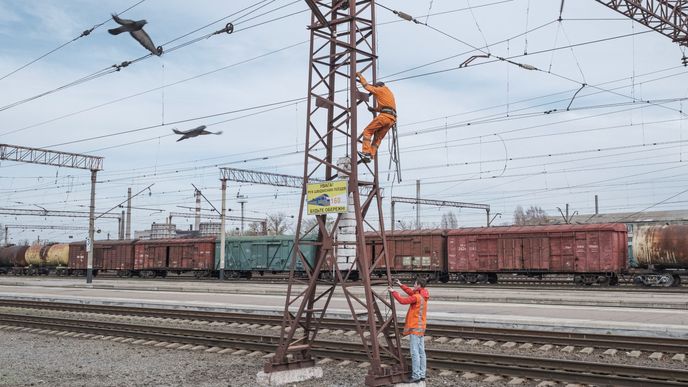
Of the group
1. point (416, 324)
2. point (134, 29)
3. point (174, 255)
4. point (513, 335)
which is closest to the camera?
point (416, 324)

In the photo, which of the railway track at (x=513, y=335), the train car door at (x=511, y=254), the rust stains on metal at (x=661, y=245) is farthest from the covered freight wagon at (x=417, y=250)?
the railway track at (x=513, y=335)

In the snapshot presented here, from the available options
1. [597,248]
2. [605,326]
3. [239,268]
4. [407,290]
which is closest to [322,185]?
[407,290]

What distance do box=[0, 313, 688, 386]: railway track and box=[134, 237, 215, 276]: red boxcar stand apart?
93.5ft

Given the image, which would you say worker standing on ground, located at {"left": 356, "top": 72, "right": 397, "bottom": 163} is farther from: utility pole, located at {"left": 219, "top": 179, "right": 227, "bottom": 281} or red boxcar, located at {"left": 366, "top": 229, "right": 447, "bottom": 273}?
utility pole, located at {"left": 219, "top": 179, "right": 227, "bottom": 281}

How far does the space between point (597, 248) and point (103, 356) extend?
76.6 ft

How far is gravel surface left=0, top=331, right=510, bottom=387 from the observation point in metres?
9.79

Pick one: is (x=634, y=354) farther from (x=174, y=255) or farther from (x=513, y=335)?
(x=174, y=255)

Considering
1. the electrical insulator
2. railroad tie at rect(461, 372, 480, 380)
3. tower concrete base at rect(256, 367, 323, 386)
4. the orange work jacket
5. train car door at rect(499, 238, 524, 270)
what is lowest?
railroad tie at rect(461, 372, 480, 380)

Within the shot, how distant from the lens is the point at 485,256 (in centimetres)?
3212

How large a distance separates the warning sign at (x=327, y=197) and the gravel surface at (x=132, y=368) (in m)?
2.80

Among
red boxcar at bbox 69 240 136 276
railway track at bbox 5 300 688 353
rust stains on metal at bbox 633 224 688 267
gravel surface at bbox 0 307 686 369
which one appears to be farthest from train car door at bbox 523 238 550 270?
red boxcar at bbox 69 240 136 276

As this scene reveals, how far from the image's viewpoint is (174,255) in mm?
46656

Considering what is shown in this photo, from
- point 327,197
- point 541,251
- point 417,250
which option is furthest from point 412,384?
point 417,250

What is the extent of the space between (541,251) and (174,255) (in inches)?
1117
